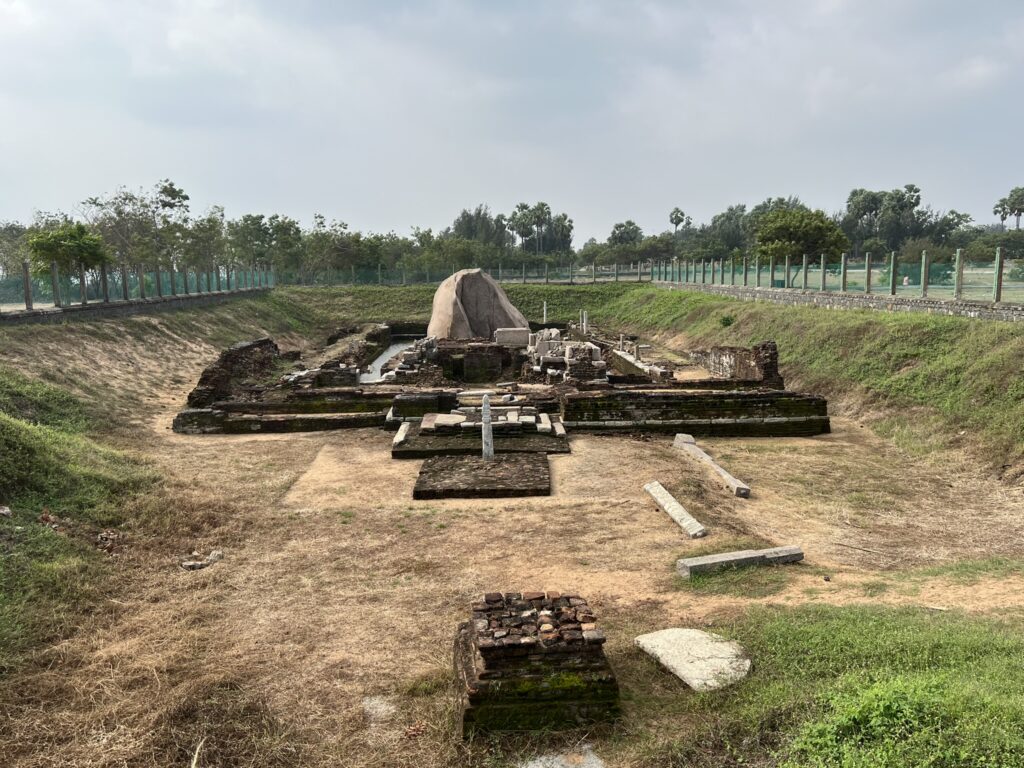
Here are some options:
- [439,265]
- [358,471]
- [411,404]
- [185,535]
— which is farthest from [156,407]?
[439,265]

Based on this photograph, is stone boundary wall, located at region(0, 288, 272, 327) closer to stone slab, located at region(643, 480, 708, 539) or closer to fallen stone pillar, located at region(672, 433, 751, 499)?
fallen stone pillar, located at region(672, 433, 751, 499)

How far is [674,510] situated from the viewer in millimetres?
7797

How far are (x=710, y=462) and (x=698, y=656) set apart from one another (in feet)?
19.3

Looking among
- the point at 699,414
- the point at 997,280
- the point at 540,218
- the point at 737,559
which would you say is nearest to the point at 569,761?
the point at 737,559

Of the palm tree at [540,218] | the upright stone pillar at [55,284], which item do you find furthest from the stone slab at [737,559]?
the palm tree at [540,218]

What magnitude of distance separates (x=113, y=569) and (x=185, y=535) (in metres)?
1.01

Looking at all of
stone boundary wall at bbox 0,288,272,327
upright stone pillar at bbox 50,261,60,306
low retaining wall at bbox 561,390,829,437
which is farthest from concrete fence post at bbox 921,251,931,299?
upright stone pillar at bbox 50,261,60,306

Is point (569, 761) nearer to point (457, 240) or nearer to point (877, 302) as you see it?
point (877, 302)

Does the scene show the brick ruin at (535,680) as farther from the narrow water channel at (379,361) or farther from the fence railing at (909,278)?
the fence railing at (909,278)

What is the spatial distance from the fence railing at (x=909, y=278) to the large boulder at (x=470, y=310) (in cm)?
1059

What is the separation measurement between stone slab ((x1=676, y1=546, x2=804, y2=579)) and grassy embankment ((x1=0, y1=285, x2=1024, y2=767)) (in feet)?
3.30

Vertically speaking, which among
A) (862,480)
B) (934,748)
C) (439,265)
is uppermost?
(439,265)

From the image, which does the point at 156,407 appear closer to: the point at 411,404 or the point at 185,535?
the point at 411,404

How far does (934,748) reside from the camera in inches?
121
